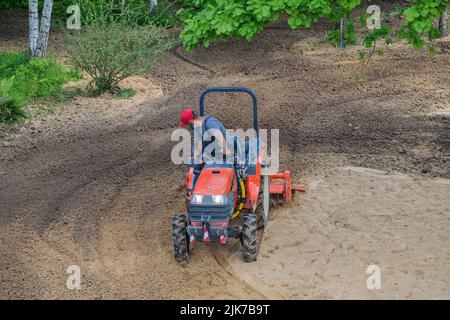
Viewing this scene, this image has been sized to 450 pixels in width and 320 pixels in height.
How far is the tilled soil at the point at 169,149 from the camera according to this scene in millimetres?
9633

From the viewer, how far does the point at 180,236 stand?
9469mm

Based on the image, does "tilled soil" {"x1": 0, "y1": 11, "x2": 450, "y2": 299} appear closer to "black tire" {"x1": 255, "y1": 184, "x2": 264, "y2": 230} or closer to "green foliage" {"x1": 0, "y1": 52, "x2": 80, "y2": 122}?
"green foliage" {"x1": 0, "y1": 52, "x2": 80, "y2": 122}

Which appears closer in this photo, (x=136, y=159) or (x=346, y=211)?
(x=346, y=211)

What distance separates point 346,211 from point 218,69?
25.6ft

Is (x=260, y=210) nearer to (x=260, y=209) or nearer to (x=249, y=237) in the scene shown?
(x=260, y=209)

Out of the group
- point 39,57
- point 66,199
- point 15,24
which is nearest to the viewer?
point 66,199

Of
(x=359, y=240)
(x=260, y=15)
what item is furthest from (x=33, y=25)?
(x=359, y=240)

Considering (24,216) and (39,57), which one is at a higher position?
(39,57)

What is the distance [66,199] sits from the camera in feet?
38.5

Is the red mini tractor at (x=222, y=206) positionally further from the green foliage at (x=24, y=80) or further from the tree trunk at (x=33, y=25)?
the tree trunk at (x=33, y=25)

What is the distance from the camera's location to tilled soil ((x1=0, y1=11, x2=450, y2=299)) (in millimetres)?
9633

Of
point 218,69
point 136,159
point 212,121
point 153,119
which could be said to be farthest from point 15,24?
point 212,121

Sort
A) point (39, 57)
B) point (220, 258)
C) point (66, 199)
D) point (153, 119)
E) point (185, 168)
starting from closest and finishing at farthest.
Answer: point (220, 258) < point (66, 199) < point (185, 168) < point (153, 119) < point (39, 57)

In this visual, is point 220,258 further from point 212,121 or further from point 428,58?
point 428,58
